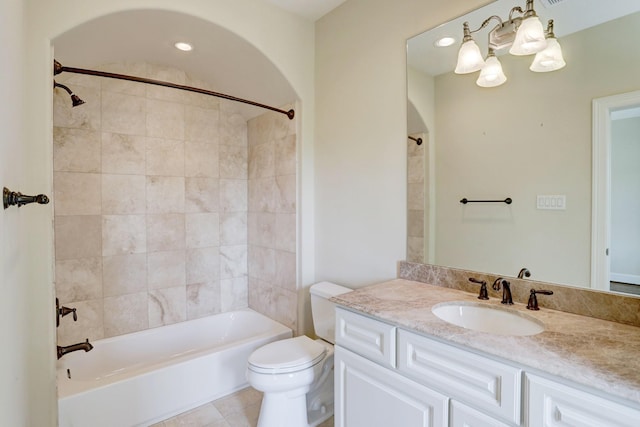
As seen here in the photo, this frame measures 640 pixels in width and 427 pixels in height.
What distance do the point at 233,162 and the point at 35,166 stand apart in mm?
1679

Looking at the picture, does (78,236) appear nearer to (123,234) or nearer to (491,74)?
(123,234)

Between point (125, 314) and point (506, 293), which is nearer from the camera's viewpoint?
point (506, 293)

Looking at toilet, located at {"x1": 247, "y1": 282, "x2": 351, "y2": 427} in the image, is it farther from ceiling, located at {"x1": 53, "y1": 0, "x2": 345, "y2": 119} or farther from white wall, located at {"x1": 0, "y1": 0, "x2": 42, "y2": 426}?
ceiling, located at {"x1": 53, "y1": 0, "x2": 345, "y2": 119}

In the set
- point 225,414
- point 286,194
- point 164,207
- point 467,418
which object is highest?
point 286,194

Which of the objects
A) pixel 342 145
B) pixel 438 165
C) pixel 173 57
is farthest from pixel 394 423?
pixel 173 57

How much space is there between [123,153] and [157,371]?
160 cm

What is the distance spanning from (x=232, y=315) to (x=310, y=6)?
2.62 meters

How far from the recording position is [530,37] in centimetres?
140

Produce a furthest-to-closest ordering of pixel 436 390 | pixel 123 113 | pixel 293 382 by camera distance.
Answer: pixel 123 113 → pixel 293 382 → pixel 436 390

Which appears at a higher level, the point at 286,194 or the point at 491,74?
the point at 491,74

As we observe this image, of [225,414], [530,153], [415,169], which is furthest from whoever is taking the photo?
[225,414]

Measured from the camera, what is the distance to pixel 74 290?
7.50ft

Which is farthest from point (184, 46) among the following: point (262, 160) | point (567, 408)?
point (567, 408)

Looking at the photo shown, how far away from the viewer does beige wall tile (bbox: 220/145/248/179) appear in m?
2.98
